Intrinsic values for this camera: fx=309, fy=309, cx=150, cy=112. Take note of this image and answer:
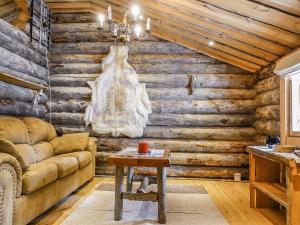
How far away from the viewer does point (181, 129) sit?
19.3 ft

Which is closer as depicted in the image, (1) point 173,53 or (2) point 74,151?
(2) point 74,151

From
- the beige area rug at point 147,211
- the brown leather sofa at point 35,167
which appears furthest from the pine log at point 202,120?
the beige area rug at point 147,211

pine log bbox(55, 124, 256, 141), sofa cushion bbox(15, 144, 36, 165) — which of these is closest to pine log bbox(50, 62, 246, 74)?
pine log bbox(55, 124, 256, 141)

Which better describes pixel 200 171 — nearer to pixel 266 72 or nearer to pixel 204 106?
pixel 204 106

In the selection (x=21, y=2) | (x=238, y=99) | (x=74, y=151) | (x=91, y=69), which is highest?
(x=21, y=2)

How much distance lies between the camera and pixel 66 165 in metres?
4.02

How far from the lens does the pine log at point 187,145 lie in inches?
227

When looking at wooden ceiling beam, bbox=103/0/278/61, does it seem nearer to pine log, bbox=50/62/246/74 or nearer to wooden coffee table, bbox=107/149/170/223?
pine log, bbox=50/62/246/74

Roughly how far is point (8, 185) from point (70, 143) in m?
2.54

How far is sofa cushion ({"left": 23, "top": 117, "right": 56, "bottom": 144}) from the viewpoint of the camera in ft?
14.8

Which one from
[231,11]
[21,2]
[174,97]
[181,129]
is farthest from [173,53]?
[21,2]

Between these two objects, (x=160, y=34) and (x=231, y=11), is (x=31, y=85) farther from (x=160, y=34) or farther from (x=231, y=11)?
(x=231, y=11)

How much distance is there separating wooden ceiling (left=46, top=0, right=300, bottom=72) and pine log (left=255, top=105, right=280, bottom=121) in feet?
2.34

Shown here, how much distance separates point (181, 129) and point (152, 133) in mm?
558
